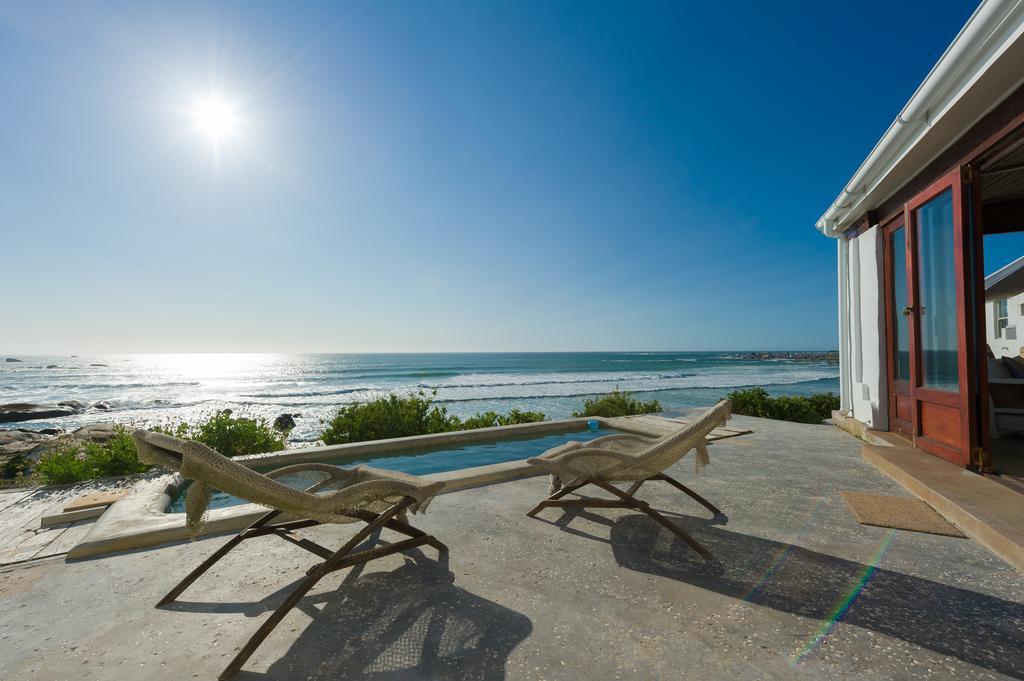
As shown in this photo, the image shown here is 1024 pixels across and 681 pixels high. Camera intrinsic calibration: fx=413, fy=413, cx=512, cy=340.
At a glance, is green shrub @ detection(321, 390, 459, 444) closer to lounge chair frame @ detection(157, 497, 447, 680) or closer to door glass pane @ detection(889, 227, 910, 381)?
lounge chair frame @ detection(157, 497, 447, 680)

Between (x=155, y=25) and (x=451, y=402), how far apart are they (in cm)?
1656

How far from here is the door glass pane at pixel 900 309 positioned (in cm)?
435

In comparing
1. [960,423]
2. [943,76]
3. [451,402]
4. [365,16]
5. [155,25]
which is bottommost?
[451,402]

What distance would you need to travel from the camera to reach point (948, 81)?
9.46ft

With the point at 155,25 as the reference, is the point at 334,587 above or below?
below

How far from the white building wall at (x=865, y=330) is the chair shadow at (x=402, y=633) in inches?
210

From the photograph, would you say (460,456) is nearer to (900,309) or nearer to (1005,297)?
(900,309)

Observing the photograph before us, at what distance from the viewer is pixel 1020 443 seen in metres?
4.01

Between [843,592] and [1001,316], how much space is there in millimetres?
8535

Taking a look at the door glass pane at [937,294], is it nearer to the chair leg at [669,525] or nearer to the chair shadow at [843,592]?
the chair shadow at [843,592]

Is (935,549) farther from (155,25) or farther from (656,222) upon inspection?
(656,222)

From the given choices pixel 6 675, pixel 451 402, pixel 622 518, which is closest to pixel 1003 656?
pixel 622 518

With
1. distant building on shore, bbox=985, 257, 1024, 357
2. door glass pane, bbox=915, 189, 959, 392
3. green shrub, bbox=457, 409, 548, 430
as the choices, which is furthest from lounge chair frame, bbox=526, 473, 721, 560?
distant building on shore, bbox=985, 257, 1024, 357

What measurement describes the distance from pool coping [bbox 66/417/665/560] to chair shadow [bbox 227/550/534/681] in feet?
3.72
